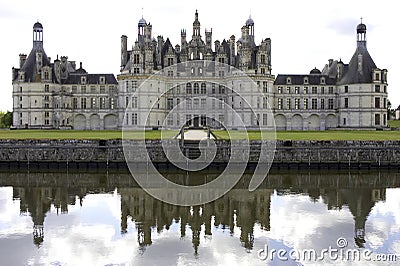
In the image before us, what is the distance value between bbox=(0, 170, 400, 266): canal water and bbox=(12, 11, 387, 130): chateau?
3020cm

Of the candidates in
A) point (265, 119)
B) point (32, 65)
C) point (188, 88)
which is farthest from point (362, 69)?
point (32, 65)

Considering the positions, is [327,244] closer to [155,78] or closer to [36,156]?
[36,156]

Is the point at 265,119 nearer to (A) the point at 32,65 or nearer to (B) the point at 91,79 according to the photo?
(B) the point at 91,79

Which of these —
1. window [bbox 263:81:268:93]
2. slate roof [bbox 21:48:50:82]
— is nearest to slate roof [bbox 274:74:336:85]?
window [bbox 263:81:268:93]

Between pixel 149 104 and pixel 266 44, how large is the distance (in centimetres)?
1430

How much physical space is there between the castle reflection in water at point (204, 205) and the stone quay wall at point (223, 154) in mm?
2071

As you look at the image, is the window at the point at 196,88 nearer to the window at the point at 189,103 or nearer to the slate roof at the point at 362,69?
the window at the point at 189,103

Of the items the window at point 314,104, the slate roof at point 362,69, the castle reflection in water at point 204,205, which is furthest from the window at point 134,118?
the castle reflection in water at point 204,205

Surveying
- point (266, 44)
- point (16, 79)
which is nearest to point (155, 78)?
point (266, 44)

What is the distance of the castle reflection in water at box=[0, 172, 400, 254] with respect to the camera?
17.8m

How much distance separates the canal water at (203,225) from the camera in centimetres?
1441

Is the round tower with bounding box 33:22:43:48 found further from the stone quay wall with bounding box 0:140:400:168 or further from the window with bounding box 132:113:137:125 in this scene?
the stone quay wall with bounding box 0:140:400:168
